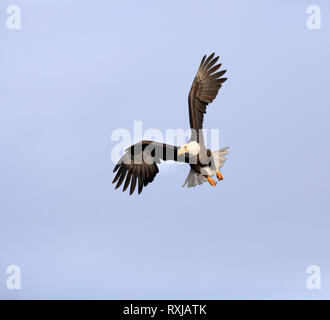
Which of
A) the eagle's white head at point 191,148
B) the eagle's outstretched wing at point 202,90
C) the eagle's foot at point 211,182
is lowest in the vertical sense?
the eagle's foot at point 211,182

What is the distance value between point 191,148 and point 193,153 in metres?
0.12

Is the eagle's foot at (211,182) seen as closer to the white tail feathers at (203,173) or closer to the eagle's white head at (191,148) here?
the white tail feathers at (203,173)

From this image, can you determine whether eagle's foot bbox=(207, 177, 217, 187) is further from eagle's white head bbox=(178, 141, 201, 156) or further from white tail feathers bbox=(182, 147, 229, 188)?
eagle's white head bbox=(178, 141, 201, 156)

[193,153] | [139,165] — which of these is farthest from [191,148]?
Result: [139,165]

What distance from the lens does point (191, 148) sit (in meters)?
23.6

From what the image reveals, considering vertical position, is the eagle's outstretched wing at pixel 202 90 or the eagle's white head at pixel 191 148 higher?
the eagle's outstretched wing at pixel 202 90

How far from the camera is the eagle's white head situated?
77.1 ft

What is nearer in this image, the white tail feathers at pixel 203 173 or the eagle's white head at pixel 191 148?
the eagle's white head at pixel 191 148

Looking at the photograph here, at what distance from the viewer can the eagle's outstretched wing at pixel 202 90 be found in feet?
78.8

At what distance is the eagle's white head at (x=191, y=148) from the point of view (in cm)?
2350

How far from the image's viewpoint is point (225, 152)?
24.9m
